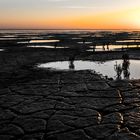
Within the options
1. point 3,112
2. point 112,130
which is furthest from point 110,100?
point 3,112

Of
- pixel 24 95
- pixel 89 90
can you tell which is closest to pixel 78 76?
pixel 89 90

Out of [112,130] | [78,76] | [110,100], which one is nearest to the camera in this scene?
[112,130]

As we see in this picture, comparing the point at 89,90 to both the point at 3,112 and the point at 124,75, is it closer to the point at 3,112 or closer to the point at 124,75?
the point at 3,112

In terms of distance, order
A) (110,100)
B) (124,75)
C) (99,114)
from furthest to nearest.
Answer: (124,75) < (110,100) < (99,114)

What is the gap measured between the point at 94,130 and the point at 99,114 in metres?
1.16

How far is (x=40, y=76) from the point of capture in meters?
13.8

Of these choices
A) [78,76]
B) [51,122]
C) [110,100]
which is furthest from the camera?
[78,76]

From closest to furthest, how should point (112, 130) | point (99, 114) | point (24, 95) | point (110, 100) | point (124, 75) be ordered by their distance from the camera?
point (112, 130) < point (99, 114) < point (110, 100) < point (24, 95) < point (124, 75)

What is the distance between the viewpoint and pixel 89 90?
1011cm

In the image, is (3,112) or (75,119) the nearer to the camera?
(75,119)

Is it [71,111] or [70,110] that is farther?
[70,110]

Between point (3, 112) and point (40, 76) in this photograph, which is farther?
point (40, 76)

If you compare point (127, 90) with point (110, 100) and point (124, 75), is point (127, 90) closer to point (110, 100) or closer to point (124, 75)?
point (110, 100)

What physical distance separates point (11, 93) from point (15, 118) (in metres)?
2.98
